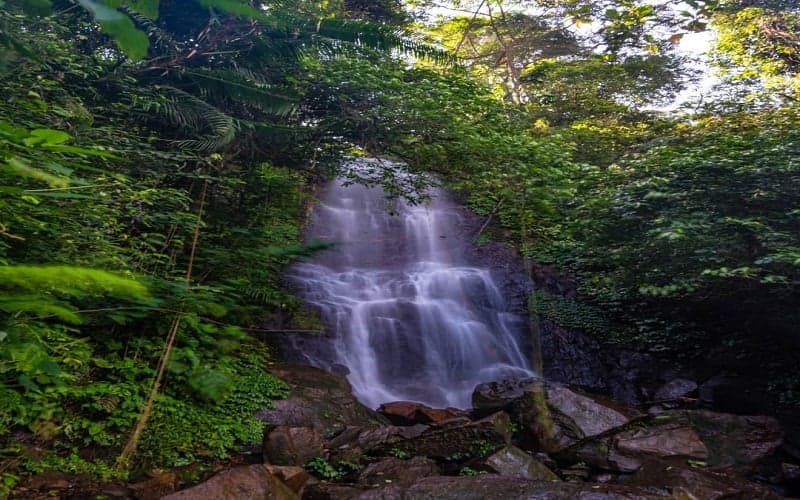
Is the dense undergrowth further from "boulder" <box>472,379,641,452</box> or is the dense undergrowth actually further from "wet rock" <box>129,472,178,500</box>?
"boulder" <box>472,379,641,452</box>

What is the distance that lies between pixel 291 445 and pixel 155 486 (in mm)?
1399

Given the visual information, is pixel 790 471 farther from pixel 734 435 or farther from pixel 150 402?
pixel 150 402

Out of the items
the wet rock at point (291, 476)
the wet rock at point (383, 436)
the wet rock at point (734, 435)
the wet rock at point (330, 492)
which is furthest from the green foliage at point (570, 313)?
the wet rock at point (291, 476)

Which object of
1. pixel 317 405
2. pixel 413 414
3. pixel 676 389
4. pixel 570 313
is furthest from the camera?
pixel 570 313

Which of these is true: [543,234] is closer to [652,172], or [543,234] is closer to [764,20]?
[652,172]

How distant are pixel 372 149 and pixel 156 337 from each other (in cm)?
478

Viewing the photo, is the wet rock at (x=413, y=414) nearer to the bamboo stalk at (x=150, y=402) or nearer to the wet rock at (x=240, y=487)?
the wet rock at (x=240, y=487)

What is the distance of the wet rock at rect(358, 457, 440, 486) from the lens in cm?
506

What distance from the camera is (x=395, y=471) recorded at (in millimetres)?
5223

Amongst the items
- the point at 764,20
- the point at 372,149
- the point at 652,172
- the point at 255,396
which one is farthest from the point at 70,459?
the point at 764,20

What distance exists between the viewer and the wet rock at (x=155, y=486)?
164 inches

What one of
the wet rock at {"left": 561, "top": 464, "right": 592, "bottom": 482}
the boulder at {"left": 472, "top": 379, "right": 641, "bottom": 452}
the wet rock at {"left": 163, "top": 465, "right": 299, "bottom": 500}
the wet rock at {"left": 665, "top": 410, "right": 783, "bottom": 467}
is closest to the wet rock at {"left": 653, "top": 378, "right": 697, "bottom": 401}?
the boulder at {"left": 472, "top": 379, "right": 641, "bottom": 452}

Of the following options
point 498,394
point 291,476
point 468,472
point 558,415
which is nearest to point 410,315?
point 498,394

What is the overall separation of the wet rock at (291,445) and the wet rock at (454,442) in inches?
30.6
